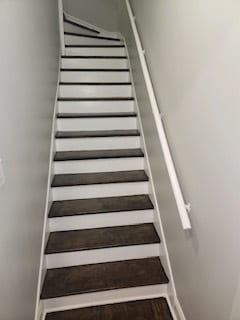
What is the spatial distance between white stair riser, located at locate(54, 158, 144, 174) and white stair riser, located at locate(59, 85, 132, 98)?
0.96m

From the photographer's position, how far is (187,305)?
1585 mm

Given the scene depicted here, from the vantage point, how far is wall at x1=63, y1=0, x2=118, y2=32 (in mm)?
4295

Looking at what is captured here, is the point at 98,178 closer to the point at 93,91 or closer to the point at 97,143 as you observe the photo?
the point at 97,143

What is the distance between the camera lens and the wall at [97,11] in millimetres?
4295

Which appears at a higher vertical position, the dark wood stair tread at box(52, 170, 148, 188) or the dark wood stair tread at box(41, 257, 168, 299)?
the dark wood stair tread at box(52, 170, 148, 188)

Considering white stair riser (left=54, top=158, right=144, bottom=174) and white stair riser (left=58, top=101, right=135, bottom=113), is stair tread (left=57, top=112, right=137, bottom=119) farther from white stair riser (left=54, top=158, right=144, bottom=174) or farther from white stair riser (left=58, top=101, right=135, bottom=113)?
white stair riser (left=54, top=158, right=144, bottom=174)

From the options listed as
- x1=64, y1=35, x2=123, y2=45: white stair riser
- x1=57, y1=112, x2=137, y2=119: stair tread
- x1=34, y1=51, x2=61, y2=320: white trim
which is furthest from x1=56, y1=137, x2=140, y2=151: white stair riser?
x1=64, y1=35, x2=123, y2=45: white stair riser

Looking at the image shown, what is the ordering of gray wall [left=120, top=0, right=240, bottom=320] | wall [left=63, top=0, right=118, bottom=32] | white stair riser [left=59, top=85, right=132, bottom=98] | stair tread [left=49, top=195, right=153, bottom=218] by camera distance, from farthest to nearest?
wall [left=63, top=0, right=118, bottom=32] < white stair riser [left=59, top=85, right=132, bottom=98] < stair tread [left=49, top=195, right=153, bottom=218] < gray wall [left=120, top=0, right=240, bottom=320]

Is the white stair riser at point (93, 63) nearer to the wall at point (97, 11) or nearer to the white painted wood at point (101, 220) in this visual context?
the wall at point (97, 11)

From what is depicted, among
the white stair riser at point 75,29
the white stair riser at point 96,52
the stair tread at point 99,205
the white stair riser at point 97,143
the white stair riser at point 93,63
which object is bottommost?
the stair tread at point 99,205

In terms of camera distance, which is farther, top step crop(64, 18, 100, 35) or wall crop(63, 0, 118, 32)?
wall crop(63, 0, 118, 32)

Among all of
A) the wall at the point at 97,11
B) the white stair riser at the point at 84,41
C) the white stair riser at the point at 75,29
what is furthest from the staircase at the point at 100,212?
the wall at the point at 97,11

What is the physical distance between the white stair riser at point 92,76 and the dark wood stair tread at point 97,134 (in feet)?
2.68

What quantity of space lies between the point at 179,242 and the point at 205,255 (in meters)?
0.38
